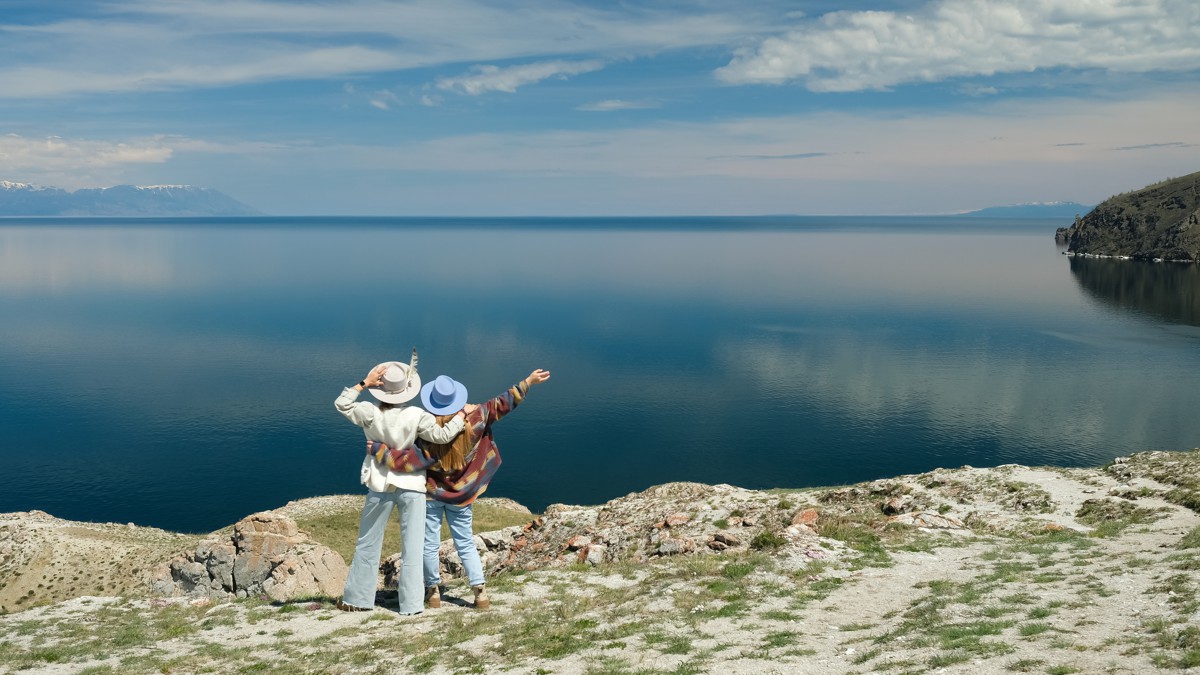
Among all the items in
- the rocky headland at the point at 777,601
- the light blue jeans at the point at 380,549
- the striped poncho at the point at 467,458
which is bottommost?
the rocky headland at the point at 777,601

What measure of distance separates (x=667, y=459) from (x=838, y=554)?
59.8 meters

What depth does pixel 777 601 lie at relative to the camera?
1912 centimetres

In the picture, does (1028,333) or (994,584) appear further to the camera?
(1028,333)

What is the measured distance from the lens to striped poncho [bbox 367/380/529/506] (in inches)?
725

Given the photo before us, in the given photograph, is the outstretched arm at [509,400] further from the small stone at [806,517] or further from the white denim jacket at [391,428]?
the small stone at [806,517]

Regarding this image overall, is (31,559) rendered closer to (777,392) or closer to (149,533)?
(149,533)

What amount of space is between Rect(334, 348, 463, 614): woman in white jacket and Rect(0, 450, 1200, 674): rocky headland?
29.6 inches

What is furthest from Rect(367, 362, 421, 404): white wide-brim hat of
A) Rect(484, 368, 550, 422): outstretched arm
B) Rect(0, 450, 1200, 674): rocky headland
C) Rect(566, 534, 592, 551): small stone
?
Rect(566, 534, 592, 551): small stone

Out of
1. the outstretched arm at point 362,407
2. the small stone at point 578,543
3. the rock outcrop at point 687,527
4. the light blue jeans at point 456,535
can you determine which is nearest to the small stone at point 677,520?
the rock outcrop at point 687,527

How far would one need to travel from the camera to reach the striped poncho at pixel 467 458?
1842 centimetres

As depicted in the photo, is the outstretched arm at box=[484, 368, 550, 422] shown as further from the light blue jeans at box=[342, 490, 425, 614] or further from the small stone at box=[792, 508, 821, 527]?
the small stone at box=[792, 508, 821, 527]

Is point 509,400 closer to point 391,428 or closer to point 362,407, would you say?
point 391,428

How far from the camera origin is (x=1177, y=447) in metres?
79.7

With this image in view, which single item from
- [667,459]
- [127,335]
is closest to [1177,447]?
[667,459]
